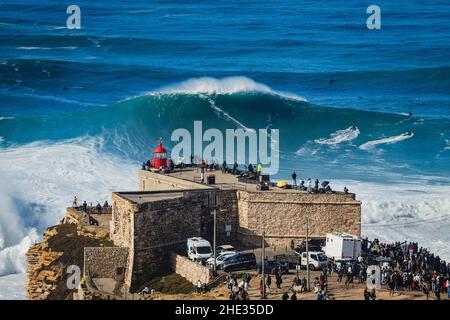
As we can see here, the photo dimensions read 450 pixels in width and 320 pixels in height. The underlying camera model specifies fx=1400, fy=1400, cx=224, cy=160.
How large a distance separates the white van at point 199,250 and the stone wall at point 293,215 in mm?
3736

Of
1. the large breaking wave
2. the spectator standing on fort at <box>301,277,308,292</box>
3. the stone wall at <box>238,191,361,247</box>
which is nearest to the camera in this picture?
the spectator standing on fort at <box>301,277,308,292</box>

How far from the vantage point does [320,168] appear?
8438 cm

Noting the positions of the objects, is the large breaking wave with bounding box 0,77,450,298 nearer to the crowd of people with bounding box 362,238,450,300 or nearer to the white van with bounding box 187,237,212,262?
the crowd of people with bounding box 362,238,450,300

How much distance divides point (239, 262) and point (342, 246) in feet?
14.5

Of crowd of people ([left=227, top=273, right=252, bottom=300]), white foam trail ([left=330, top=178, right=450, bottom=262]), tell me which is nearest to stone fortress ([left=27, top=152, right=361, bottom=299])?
crowd of people ([left=227, top=273, right=252, bottom=300])

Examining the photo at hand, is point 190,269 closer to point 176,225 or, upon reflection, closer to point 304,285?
point 176,225

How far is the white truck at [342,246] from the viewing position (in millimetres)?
55031

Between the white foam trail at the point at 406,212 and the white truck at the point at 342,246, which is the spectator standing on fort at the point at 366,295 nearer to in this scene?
the white truck at the point at 342,246

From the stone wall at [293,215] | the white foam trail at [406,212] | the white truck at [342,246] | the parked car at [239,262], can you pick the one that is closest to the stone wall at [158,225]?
the stone wall at [293,215]

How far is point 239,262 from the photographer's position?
5328cm

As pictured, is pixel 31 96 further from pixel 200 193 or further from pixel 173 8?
pixel 200 193

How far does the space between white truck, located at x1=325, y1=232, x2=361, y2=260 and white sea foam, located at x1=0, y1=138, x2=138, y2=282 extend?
1780 cm

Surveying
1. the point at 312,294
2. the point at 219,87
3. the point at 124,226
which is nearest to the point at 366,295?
the point at 312,294

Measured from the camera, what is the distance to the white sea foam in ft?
231
